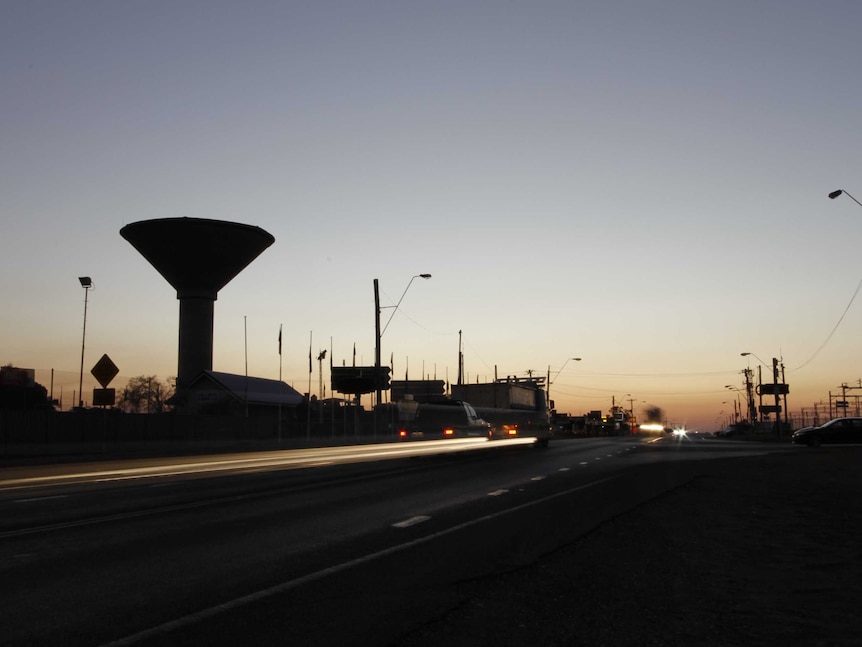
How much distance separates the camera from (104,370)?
111ft

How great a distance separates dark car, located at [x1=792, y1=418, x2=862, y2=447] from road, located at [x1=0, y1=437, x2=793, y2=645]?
96.3 ft

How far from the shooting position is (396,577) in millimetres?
7660

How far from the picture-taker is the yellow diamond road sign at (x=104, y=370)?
110ft

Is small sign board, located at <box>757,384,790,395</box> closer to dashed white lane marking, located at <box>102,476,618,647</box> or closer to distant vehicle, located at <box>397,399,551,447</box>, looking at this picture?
distant vehicle, located at <box>397,399,551,447</box>

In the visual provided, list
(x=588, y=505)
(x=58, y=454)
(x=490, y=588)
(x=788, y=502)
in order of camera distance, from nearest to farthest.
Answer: (x=490, y=588) → (x=588, y=505) → (x=788, y=502) → (x=58, y=454)

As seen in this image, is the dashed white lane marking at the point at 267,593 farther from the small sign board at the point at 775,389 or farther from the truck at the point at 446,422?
the small sign board at the point at 775,389

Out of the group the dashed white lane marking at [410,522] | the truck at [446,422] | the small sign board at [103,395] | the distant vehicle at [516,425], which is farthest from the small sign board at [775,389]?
the dashed white lane marking at [410,522]

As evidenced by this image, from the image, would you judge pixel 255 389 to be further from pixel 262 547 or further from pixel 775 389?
pixel 262 547

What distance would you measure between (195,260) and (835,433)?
55735 millimetres

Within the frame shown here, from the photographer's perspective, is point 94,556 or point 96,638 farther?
point 94,556

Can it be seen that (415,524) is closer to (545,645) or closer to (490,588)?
(490,588)

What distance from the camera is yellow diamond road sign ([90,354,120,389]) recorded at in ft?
110

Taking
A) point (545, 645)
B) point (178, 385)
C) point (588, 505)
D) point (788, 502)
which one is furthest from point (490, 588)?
point (178, 385)

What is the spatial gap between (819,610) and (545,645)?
2.71 metres
